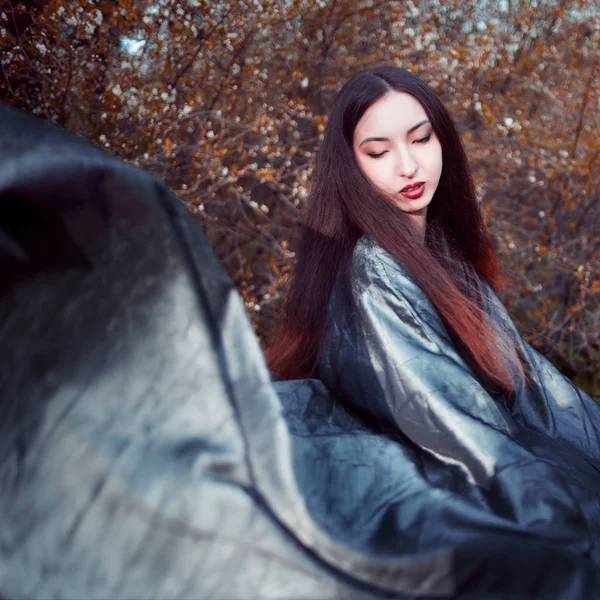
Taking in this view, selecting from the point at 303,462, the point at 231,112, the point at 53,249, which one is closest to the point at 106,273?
the point at 53,249

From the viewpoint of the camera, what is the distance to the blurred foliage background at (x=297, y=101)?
3.14 metres

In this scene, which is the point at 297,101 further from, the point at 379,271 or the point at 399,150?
the point at 379,271

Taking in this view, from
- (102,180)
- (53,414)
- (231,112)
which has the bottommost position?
(53,414)

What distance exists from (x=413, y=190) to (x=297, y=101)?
2101 mm

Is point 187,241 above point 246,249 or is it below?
above

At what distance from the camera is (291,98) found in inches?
170

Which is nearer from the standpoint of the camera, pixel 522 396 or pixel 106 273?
pixel 106 273

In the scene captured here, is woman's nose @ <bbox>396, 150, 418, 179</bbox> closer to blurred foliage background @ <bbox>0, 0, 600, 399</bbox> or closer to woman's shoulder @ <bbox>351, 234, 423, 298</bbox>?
woman's shoulder @ <bbox>351, 234, 423, 298</bbox>

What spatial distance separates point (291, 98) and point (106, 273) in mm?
3360

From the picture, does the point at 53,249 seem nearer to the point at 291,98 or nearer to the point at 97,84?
the point at 97,84

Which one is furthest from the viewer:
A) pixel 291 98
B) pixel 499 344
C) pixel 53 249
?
pixel 291 98

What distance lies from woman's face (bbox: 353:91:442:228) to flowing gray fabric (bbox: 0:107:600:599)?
102cm

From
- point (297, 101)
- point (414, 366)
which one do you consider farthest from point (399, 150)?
point (297, 101)

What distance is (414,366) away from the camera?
162 cm
